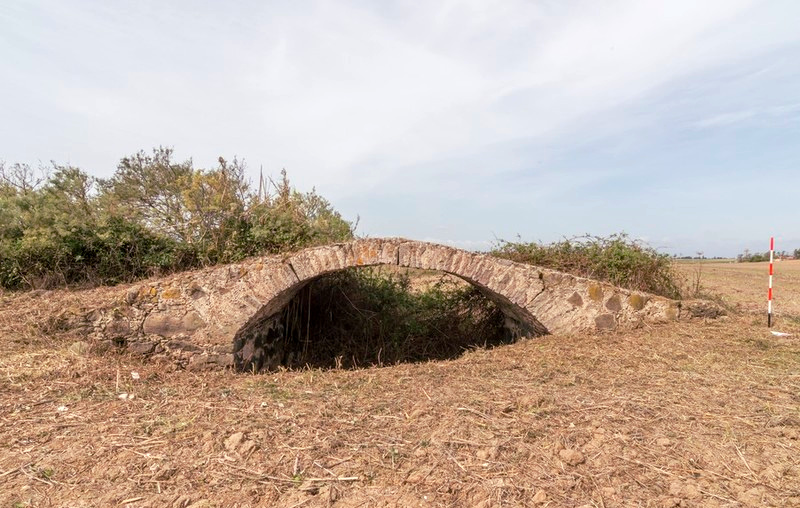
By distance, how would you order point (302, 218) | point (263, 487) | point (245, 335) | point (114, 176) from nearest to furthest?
point (263, 487)
point (245, 335)
point (302, 218)
point (114, 176)

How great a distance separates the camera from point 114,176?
17.0m

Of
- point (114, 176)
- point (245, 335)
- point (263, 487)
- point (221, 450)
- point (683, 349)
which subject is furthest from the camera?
point (114, 176)

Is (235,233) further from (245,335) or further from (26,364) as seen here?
(26,364)

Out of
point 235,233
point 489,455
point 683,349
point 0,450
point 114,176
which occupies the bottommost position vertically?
point 0,450

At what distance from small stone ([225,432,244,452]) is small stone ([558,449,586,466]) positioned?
88.0 inches

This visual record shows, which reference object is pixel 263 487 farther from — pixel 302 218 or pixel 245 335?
pixel 302 218

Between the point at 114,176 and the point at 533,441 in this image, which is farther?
the point at 114,176

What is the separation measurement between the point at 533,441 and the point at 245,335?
4376 mm

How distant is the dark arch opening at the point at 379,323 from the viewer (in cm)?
816

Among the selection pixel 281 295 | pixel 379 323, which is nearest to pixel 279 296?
pixel 281 295

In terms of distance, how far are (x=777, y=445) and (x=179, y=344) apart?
20.2 ft

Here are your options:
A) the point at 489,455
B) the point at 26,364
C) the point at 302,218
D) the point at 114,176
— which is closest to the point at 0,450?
the point at 26,364

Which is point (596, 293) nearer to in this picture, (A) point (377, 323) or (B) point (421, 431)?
(B) point (421, 431)

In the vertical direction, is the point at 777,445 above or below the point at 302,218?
below
